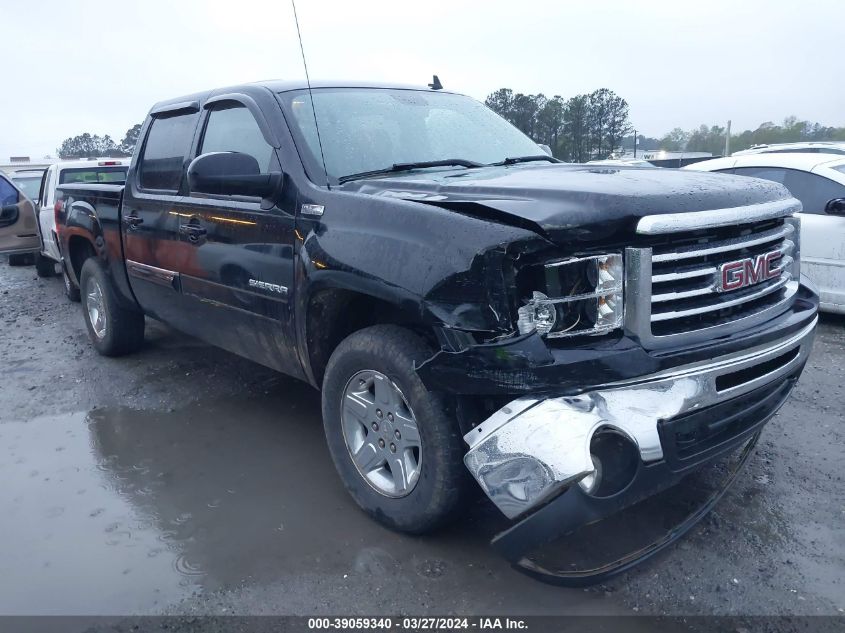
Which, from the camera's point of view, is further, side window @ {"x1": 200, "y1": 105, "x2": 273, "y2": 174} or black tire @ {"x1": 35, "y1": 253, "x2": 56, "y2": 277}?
black tire @ {"x1": 35, "y1": 253, "x2": 56, "y2": 277}

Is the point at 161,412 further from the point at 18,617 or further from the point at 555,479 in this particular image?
the point at 555,479

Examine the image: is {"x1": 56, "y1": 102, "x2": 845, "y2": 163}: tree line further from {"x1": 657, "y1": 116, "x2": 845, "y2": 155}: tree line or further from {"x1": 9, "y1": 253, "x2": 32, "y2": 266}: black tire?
{"x1": 657, "y1": 116, "x2": 845, "y2": 155}: tree line

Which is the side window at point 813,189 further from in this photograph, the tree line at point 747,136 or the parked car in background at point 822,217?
the tree line at point 747,136

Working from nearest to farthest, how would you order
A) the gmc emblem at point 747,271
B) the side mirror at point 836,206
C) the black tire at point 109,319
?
1. the gmc emblem at point 747,271
2. the black tire at point 109,319
3. the side mirror at point 836,206

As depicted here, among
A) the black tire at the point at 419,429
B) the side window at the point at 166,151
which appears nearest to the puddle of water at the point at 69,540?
the black tire at the point at 419,429

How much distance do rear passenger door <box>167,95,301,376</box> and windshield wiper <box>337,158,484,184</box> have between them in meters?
0.34

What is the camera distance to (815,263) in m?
6.09

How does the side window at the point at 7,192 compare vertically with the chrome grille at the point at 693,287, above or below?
above

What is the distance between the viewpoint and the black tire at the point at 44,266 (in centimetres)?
1059

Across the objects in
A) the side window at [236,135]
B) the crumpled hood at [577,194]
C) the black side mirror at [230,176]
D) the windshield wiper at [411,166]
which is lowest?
the crumpled hood at [577,194]

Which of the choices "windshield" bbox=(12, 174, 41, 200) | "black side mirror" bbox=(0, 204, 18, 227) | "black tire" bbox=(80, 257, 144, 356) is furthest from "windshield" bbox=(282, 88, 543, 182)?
"windshield" bbox=(12, 174, 41, 200)

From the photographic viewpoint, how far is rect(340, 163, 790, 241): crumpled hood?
2.42 meters

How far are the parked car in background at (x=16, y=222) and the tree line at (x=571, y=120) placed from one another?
23.5 feet

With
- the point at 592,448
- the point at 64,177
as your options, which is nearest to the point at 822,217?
the point at 592,448
